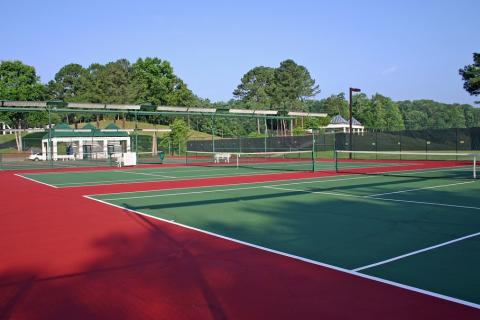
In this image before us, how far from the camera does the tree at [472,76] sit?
122ft

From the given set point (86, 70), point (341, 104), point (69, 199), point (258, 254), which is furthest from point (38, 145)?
point (341, 104)

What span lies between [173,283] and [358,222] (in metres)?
4.70

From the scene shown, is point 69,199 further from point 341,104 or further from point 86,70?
point 341,104

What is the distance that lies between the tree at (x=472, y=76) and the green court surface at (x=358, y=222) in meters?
25.8

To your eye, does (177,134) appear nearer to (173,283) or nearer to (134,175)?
(134,175)

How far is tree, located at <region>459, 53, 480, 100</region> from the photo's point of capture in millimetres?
37094

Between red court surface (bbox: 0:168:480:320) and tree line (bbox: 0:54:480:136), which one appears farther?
tree line (bbox: 0:54:480:136)

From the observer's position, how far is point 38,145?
58844 mm

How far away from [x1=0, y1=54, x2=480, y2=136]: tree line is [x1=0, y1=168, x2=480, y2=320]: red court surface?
47068mm

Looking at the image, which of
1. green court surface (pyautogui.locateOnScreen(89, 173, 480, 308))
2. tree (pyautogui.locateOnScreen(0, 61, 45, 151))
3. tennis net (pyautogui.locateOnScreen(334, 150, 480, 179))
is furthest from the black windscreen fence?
tree (pyautogui.locateOnScreen(0, 61, 45, 151))

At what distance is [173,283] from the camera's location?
4.96 meters

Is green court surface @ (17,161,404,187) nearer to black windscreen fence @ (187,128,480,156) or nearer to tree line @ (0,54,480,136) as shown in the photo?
black windscreen fence @ (187,128,480,156)

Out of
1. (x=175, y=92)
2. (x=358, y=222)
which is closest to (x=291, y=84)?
(x=175, y=92)

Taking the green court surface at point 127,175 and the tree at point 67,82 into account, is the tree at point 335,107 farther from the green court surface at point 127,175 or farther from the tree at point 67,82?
the green court surface at point 127,175
